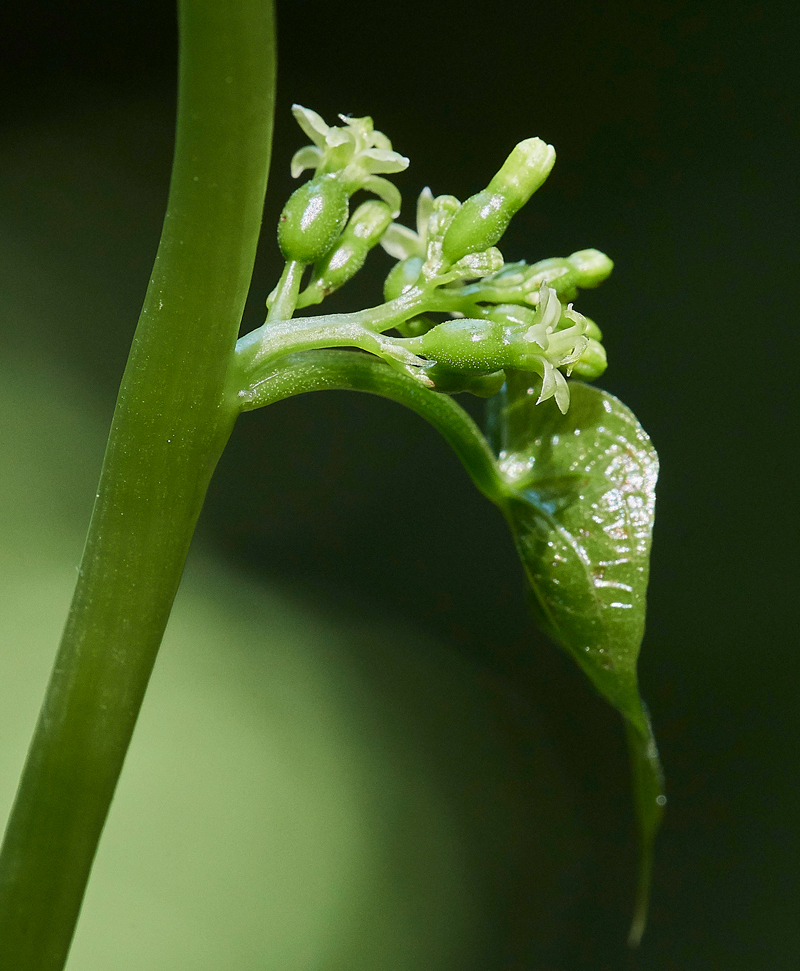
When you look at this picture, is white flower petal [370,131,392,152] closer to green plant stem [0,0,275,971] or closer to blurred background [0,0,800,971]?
green plant stem [0,0,275,971]

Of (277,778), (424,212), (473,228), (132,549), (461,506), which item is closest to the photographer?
(132,549)

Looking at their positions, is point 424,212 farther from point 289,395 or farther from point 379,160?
point 289,395

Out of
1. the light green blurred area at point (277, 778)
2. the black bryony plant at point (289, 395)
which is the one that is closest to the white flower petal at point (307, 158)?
the black bryony plant at point (289, 395)

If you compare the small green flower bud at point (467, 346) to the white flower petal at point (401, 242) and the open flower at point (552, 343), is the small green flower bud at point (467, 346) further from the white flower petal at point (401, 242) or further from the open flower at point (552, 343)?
the white flower petal at point (401, 242)

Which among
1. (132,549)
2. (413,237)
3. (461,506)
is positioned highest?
(461,506)

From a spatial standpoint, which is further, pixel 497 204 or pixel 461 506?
pixel 461 506

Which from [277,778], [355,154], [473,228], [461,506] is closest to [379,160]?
[355,154]
